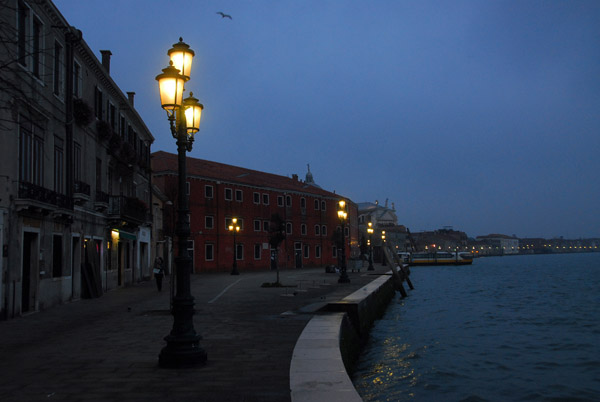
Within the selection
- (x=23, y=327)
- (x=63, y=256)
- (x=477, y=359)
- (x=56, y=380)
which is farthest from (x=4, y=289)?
(x=477, y=359)

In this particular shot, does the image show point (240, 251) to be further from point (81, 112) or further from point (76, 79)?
point (81, 112)

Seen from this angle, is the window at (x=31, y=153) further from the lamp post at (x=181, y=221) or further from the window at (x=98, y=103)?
the lamp post at (x=181, y=221)

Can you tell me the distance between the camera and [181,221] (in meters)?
7.74

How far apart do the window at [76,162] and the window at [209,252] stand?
98.8ft

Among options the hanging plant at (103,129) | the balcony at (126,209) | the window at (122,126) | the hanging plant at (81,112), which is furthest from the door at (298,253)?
the hanging plant at (81,112)

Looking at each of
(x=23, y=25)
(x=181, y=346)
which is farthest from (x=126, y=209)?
(x=181, y=346)

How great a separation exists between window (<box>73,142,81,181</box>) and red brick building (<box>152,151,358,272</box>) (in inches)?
784

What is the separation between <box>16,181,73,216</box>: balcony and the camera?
1398 centimetres

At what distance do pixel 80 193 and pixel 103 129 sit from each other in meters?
4.03

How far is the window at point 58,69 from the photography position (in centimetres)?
1712

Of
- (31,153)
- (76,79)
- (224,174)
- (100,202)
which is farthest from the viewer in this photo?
(224,174)

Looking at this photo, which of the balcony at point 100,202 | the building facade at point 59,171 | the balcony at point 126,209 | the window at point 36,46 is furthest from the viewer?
the balcony at point 126,209

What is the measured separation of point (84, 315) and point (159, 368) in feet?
26.7

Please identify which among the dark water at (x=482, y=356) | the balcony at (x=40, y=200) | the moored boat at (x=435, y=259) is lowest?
the dark water at (x=482, y=356)
